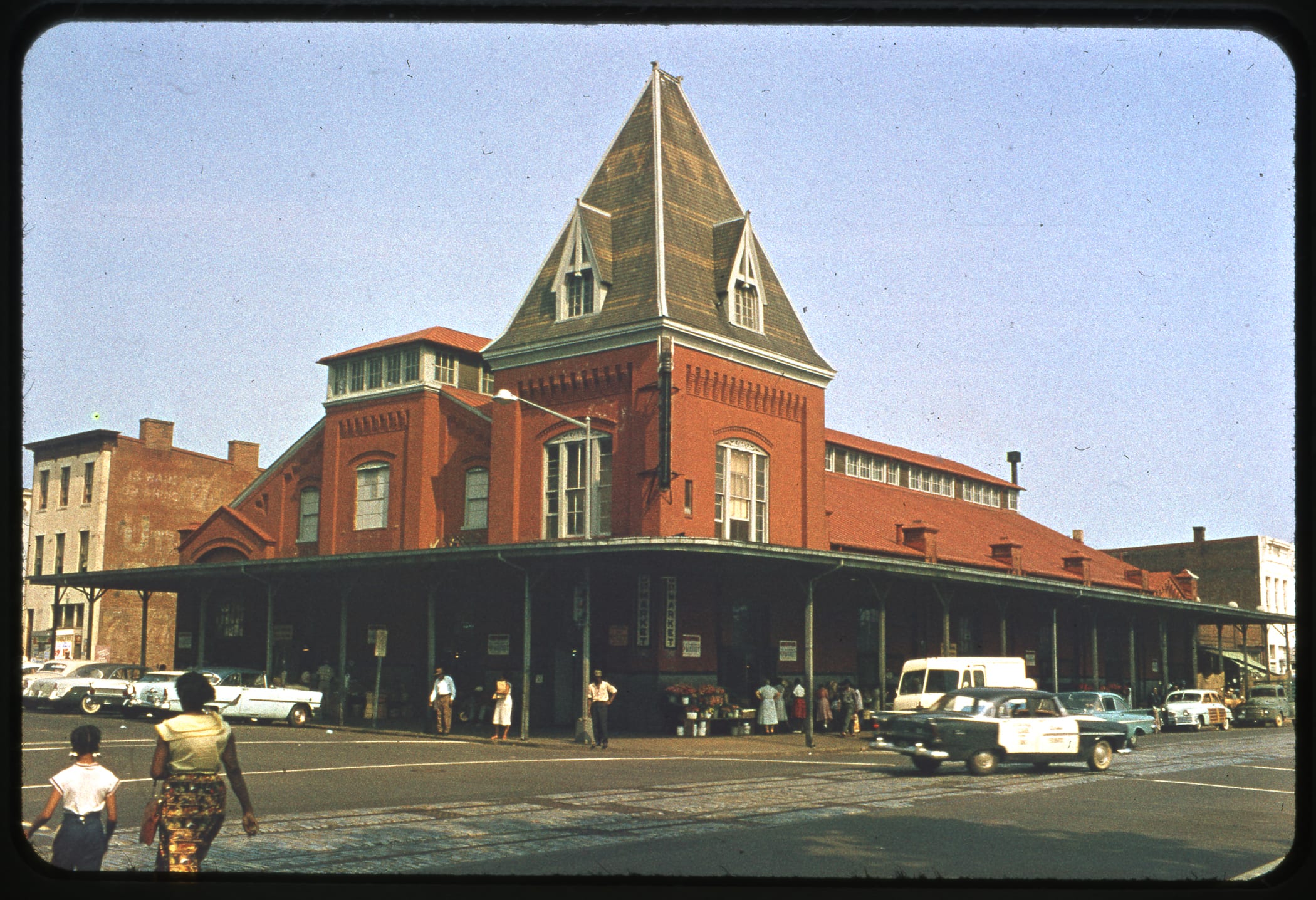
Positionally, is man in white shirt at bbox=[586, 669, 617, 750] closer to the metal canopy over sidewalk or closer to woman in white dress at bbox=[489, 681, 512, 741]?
woman in white dress at bbox=[489, 681, 512, 741]

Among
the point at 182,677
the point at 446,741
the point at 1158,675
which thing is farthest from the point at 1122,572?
the point at 182,677

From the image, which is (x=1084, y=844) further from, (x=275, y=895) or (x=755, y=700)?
(x=755, y=700)

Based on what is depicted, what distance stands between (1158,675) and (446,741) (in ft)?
123

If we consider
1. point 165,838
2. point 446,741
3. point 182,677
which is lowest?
point 446,741

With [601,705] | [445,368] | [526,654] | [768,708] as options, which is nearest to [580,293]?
[445,368]

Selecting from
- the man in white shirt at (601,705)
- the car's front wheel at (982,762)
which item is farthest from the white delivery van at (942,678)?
the car's front wheel at (982,762)

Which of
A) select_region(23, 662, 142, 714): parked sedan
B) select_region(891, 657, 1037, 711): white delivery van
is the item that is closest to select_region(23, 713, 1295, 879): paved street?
select_region(891, 657, 1037, 711): white delivery van

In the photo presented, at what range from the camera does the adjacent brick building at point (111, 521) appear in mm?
49625

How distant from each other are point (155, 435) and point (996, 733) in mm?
42459

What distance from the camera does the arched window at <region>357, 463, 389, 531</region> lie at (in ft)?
126

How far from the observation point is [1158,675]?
52625 mm

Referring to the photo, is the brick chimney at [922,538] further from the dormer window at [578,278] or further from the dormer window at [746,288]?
the dormer window at [578,278]

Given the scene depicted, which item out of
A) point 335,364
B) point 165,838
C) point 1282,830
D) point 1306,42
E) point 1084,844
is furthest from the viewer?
point 335,364

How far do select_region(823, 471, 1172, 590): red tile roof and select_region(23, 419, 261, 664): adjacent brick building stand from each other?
2714 cm
